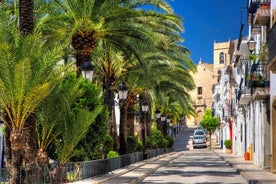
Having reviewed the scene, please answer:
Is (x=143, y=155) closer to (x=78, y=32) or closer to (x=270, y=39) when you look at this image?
(x=78, y=32)

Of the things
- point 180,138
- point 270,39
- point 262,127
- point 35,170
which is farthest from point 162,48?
point 180,138

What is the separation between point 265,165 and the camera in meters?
30.2

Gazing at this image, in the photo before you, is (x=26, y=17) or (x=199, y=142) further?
(x=199, y=142)

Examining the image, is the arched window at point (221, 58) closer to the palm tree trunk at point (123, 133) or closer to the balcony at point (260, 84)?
the palm tree trunk at point (123, 133)

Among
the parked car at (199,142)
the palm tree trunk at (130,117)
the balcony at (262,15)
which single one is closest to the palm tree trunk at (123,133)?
the palm tree trunk at (130,117)

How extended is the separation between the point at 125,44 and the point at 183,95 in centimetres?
2116

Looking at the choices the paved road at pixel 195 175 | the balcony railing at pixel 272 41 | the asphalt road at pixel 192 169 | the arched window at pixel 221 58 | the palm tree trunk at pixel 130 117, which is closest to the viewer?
the balcony railing at pixel 272 41

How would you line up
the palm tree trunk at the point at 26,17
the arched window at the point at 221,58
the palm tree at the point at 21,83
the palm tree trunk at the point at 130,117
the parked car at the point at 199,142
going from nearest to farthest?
the palm tree at the point at 21,83, the palm tree trunk at the point at 26,17, the palm tree trunk at the point at 130,117, the parked car at the point at 199,142, the arched window at the point at 221,58

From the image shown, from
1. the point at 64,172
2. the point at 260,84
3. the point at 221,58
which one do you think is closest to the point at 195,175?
the point at 260,84

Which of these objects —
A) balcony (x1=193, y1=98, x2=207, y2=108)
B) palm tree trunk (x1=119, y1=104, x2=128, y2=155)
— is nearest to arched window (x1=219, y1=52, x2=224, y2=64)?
balcony (x1=193, y1=98, x2=207, y2=108)

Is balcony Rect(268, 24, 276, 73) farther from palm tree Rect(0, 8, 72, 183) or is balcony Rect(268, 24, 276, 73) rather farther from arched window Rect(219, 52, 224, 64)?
arched window Rect(219, 52, 224, 64)

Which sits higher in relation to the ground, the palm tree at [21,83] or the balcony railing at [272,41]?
the balcony railing at [272,41]

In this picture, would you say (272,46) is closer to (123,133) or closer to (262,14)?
(262,14)

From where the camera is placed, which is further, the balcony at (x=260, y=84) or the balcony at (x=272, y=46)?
the balcony at (x=260, y=84)
